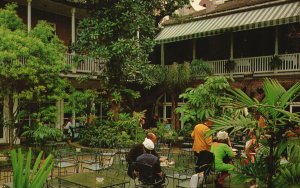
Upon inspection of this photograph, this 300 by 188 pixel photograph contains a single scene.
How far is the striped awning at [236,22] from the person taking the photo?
17500mm

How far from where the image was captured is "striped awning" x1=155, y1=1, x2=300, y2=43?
57.4 ft

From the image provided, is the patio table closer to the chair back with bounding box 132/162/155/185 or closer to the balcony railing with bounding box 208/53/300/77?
the chair back with bounding box 132/162/155/185

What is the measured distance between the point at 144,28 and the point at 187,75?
12.7 ft

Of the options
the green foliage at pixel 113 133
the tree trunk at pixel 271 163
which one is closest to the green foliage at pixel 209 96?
the green foliage at pixel 113 133

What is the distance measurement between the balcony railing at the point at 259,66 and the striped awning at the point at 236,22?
1728 millimetres

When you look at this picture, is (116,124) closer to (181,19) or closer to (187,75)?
(187,75)

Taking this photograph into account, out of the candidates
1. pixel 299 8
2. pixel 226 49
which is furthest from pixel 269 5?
pixel 226 49

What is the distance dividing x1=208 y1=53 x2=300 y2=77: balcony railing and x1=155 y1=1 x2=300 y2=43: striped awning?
1.73m

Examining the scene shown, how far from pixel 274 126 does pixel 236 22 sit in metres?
15.7

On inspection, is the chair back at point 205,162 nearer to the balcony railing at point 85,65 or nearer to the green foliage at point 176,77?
the balcony railing at point 85,65

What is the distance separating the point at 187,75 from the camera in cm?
1898

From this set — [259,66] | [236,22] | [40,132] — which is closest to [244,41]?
[236,22]

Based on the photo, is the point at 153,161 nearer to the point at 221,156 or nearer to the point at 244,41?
the point at 221,156

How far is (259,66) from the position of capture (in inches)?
755
